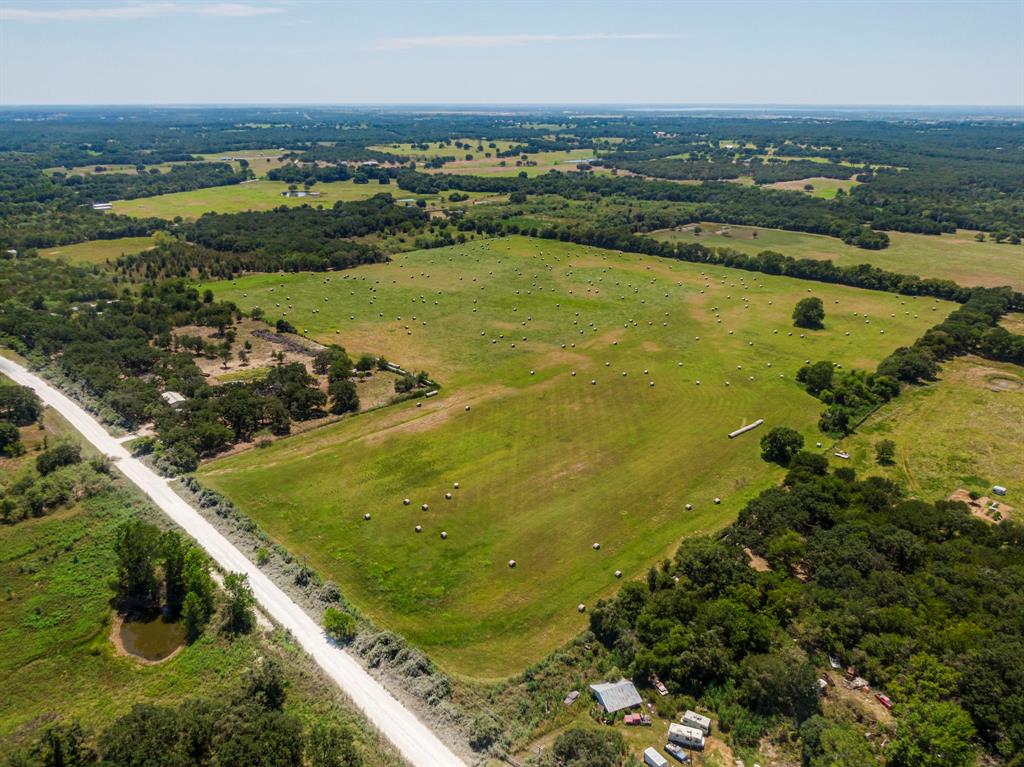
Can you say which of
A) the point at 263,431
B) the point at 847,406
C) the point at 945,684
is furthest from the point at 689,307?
the point at 945,684

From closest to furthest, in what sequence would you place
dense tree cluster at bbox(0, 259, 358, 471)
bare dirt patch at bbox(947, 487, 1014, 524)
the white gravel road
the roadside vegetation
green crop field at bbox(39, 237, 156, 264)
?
the white gravel road
the roadside vegetation
bare dirt patch at bbox(947, 487, 1014, 524)
dense tree cluster at bbox(0, 259, 358, 471)
green crop field at bbox(39, 237, 156, 264)

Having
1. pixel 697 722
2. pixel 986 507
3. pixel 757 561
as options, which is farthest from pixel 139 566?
pixel 986 507

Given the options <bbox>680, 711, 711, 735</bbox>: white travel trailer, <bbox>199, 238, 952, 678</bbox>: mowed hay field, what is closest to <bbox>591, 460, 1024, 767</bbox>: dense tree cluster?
<bbox>680, 711, 711, 735</bbox>: white travel trailer

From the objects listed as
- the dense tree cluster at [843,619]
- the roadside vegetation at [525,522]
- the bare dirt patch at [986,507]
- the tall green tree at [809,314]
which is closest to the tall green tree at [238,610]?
the roadside vegetation at [525,522]

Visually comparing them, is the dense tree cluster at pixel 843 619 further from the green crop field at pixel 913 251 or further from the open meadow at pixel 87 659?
the green crop field at pixel 913 251

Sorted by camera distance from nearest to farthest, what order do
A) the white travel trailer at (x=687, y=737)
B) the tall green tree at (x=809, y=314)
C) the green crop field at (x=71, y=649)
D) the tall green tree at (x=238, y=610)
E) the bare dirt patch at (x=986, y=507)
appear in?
the white travel trailer at (x=687, y=737)
the green crop field at (x=71, y=649)
the tall green tree at (x=238, y=610)
the bare dirt patch at (x=986, y=507)
the tall green tree at (x=809, y=314)

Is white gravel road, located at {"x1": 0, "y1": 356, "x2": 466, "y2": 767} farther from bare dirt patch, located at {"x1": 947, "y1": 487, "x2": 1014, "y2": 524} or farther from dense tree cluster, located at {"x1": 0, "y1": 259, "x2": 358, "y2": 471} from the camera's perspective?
bare dirt patch, located at {"x1": 947, "y1": 487, "x2": 1014, "y2": 524}

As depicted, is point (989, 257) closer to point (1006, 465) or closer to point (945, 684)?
point (1006, 465)
